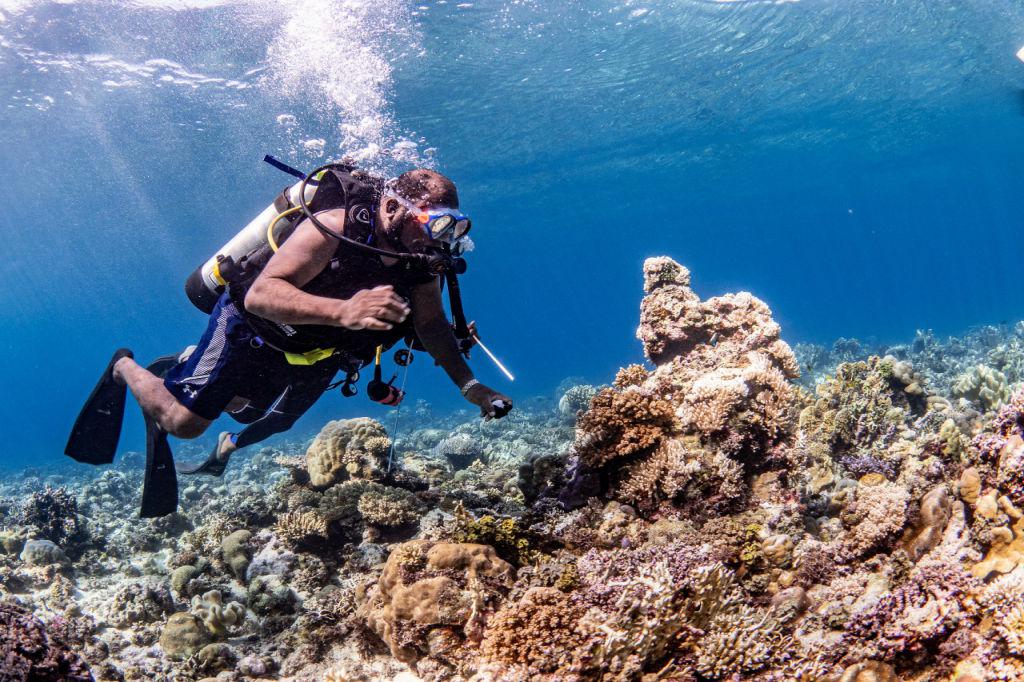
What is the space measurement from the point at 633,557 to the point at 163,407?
209 inches

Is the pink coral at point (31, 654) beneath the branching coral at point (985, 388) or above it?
beneath

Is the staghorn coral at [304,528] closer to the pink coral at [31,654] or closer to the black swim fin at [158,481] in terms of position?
the black swim fin at [158,481]

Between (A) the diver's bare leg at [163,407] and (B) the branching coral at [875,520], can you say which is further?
(A) the diver's bare leg at [163,407]

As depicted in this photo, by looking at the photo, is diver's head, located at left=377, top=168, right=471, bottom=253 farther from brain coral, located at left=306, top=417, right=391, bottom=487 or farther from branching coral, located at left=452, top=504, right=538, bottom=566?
brain coral, located at left=306, top=417, right=391, bottom=487

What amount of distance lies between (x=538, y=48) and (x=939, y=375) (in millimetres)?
17553

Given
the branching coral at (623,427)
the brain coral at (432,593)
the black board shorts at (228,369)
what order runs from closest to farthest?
the brain coral at (432,593)
the branching coral at (623,427)
the black board shorts at (228,369)

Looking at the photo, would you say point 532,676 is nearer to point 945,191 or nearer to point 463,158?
point 463,158

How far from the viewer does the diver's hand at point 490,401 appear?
458 cm

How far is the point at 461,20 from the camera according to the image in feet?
57.7

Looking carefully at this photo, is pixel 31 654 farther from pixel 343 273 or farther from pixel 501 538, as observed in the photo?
pixel 343 273

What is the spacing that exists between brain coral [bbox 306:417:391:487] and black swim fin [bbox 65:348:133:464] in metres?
2.47

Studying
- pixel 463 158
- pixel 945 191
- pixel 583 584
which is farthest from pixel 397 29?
pixel 945 191

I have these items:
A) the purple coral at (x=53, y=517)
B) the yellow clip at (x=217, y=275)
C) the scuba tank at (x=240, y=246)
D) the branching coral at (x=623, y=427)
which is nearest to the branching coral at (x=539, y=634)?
the branching coral at (x=623, y=427)

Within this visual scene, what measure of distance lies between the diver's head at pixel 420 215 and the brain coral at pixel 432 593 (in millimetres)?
2434
